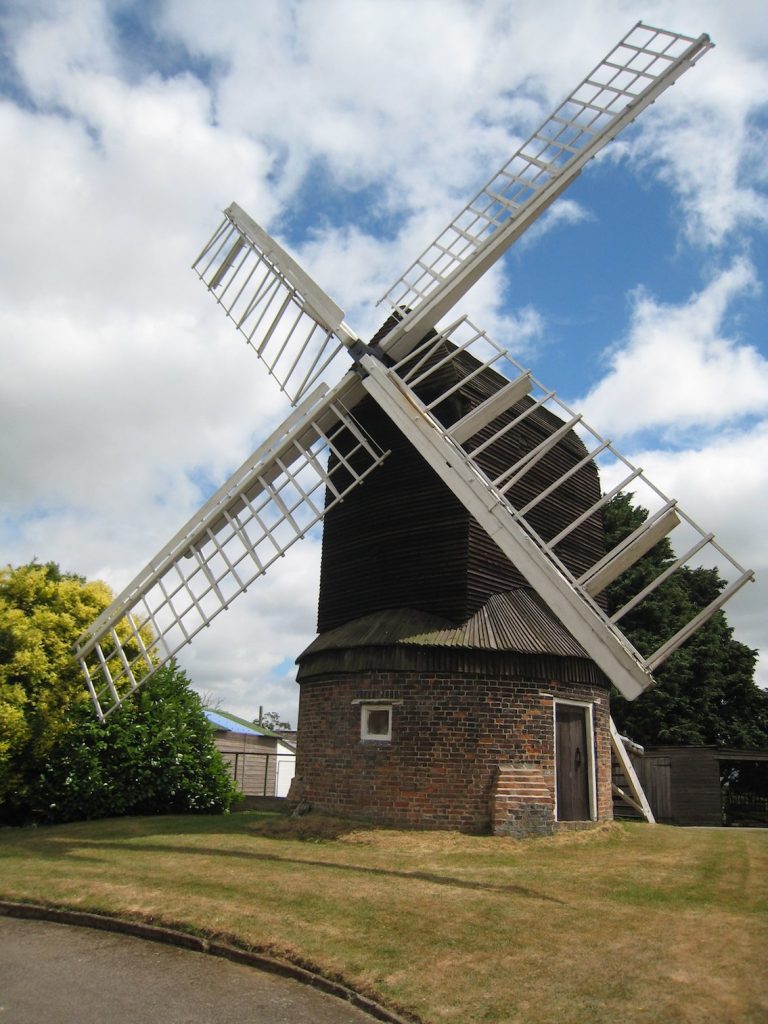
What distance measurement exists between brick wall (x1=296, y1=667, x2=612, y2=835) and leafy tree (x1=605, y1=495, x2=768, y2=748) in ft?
50.0

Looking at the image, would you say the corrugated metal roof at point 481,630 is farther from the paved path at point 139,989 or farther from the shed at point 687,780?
the shed at point 687,780

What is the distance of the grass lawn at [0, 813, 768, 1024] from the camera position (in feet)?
18.4

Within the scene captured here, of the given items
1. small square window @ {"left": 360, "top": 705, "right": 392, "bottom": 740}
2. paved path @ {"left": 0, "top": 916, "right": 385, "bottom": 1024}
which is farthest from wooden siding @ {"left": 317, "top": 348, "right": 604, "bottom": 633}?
paved path @ {"left": 0, "top": 916, "right": 385, "bottom": 1024}

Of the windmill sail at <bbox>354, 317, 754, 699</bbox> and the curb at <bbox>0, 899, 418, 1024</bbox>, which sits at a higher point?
the windmill sail at <bbox>354, 317, 754, 699</bbox>

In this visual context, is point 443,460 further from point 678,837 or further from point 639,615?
point 639,615

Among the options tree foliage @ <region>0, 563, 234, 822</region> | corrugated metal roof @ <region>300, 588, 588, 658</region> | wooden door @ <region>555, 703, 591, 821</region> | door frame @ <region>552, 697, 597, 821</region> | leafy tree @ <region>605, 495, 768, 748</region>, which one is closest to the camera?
corrugated metal roof @ <region>300, 588, 588, 658</region>

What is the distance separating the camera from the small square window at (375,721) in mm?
12498

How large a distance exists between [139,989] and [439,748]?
6536 mm

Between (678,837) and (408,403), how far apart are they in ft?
27.3

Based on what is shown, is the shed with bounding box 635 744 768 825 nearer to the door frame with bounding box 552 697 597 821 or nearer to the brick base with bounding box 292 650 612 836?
the door frame with bounding box 552 697 597 821

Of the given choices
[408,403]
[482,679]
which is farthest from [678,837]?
[408,403]

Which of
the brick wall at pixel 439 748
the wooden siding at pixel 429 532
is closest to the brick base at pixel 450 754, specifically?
the brick wall at pixel 439 748

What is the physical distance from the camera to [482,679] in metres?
12.1

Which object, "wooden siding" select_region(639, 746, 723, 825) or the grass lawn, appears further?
"wooden siding" select_region(639, 746, 723, 825)
